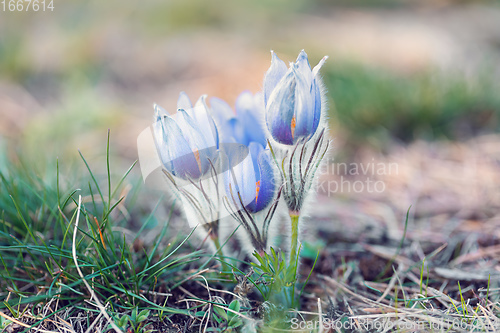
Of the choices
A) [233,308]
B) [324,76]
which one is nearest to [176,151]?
[233,308]

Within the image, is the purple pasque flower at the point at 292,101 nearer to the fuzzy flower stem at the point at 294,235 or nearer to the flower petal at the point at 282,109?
the flower petal at the point at 282,109

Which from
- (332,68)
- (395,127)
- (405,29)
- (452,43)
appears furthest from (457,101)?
(405,29)

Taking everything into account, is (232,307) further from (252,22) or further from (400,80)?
(252,22)

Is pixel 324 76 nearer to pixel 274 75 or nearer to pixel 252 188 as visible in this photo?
pixel 274 75

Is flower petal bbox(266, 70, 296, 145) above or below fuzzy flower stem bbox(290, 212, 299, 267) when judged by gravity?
above

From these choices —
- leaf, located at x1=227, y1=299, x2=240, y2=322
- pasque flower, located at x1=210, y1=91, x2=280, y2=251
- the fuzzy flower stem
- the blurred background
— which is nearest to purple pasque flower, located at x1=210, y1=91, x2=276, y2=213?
pasque flower, located at x1=210, y1=91, x2=280, y2=251

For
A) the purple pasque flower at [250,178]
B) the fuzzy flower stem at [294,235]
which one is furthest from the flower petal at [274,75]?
the fuzzy flower stem at [294,235]

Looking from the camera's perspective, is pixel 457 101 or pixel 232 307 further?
pixel 457 101

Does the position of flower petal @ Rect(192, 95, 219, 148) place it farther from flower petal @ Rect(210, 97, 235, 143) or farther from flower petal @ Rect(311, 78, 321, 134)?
flower petal @ Rect(311, 78, 321, 134)
